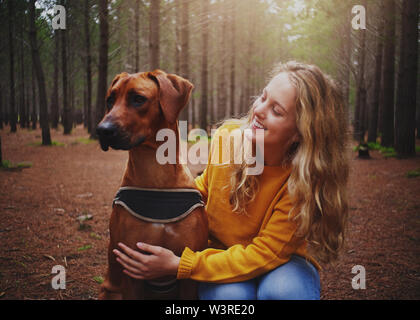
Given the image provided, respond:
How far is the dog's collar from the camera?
1665 millimetres

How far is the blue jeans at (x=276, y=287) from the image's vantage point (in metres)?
1.75

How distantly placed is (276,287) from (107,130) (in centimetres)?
129

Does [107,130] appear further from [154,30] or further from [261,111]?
[154,30]

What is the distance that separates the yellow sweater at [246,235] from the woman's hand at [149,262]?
6cm

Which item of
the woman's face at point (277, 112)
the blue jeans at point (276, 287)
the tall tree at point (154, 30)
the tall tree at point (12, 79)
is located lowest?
the blue jeans at point (276, 287)

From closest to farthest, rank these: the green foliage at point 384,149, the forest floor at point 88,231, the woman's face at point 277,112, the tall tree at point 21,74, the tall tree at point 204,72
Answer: the woman's face at point 277,112 → the forest floor at point 88,231 → the tall tree at point 21,74 → the green foliage at point 384,149 → the tall tree at point 204,72

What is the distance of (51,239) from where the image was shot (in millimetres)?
3850

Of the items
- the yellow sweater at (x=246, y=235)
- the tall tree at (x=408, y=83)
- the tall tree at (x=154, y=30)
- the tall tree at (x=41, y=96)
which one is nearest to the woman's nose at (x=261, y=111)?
the yellow sweater at (x=246, y=235)

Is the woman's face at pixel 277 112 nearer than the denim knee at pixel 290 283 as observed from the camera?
No

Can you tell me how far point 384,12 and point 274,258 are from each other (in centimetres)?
679

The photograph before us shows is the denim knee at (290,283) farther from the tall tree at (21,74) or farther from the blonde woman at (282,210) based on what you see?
the tall tree at (21,74)

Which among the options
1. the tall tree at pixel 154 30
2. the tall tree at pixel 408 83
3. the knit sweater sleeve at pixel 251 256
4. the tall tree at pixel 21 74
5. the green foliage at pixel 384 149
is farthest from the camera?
the green foliage at pixel 384 149
